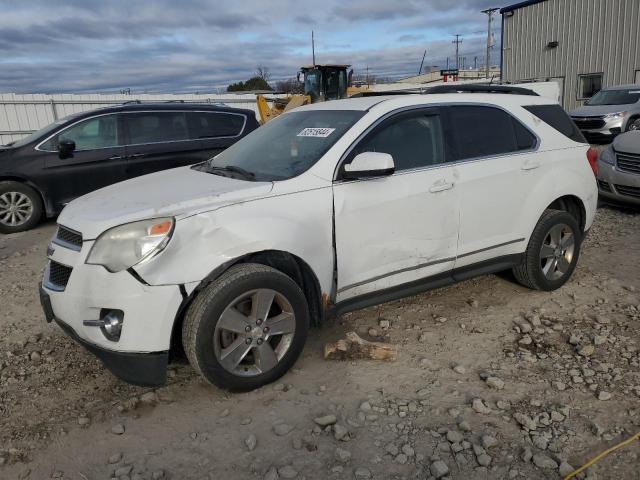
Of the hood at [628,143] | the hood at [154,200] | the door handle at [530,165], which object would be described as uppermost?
the hood at [154,200]

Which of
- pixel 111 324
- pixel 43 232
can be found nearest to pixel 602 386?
pixel 111 324

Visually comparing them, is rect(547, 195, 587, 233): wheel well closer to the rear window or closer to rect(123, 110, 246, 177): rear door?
the rear window

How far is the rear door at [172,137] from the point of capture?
304 inches

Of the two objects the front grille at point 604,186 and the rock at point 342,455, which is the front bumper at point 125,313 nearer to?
the rock at point 342,455

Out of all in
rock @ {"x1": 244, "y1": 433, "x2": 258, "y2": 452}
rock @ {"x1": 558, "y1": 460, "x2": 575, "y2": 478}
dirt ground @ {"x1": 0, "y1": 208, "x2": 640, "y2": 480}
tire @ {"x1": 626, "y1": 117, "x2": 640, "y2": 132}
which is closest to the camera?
rock @ {"x1": 558, "y1": 460, "x2": 575, "y2": 478}

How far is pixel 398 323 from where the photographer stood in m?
4.14

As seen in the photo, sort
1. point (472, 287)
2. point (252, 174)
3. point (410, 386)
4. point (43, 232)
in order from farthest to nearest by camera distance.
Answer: point (43, 232)
point (472, 287)
point (252, 174)
point (410, 386)

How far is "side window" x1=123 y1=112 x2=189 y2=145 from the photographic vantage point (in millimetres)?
7762

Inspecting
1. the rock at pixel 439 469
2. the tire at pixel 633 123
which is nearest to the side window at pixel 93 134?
the rock at pixel 439 469

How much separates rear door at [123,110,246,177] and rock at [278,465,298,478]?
594 centimetres

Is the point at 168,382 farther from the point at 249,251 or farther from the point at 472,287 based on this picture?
the point at 472,287

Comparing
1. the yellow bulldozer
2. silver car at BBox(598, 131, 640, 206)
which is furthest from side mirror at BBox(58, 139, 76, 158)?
the yellow bulldozer

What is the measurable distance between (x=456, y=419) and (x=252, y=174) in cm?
198

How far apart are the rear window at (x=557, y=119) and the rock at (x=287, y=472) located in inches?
136
